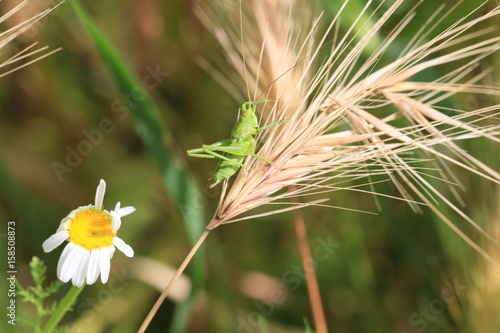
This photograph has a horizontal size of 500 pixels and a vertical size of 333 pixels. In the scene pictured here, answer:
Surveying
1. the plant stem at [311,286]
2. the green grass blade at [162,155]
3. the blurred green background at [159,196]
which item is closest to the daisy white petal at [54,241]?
the green grass blade at [162,155]

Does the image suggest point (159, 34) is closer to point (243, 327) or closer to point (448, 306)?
point (243, 327)

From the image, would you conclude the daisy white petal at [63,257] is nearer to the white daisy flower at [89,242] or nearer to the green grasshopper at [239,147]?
the white daisy flower at [89,242]

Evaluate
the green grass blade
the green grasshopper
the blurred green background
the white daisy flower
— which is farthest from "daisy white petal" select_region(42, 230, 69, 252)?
the blurred green background

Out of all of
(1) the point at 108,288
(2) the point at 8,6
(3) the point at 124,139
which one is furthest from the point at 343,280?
(2) the point at 8,6

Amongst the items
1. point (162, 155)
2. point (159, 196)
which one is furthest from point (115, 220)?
point (159, 196)

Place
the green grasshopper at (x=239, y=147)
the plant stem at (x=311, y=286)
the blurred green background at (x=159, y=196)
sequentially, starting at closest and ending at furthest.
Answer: the green grasshopper at (x=239, y=147) → the plant stem at (x=311, y=286) → the blurred green background at (x=159, y=196)

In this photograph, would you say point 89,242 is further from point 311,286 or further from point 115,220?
point 311,286
